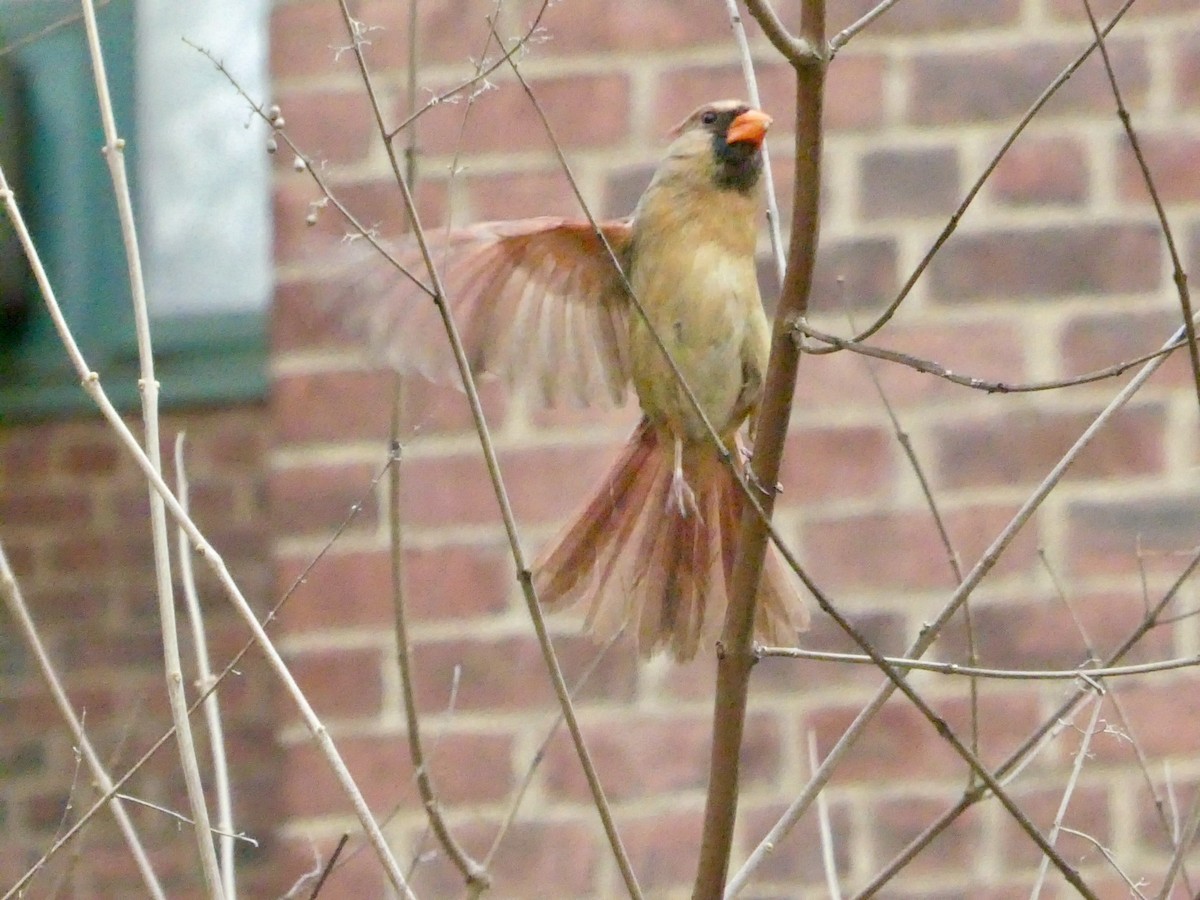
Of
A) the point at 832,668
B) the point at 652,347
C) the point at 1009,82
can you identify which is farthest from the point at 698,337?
the point at 1009,82

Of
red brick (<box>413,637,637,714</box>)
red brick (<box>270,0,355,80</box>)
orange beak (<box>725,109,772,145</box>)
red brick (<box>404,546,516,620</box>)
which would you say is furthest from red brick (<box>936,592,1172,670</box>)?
red brick (<box>270,0,355,80</box>)

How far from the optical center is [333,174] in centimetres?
183

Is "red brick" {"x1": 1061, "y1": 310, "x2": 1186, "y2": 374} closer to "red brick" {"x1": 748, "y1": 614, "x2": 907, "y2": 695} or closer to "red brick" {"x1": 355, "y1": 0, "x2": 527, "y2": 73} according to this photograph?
"red brick" {"x1": 748, "y1": 614, "x2": 907, "y2": 695}

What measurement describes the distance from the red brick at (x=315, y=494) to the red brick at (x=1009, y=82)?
2.45 ft

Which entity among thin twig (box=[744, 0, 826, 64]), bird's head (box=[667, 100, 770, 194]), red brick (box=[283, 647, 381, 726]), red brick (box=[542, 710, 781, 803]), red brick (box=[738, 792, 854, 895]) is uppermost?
thin twig (box=[744, 0, 826, 64])

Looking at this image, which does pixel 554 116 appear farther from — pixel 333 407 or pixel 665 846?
pixel 665 846

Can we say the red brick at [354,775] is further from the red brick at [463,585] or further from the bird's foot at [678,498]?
the bird's foot at [678,498]

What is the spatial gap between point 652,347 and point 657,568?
221 millimetres

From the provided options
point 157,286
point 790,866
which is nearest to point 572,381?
point 790,866

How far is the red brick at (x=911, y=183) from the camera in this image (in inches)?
71.4

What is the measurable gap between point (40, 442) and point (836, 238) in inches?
68.3

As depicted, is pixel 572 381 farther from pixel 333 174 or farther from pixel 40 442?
pixel 40 442

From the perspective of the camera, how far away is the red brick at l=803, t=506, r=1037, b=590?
178cm

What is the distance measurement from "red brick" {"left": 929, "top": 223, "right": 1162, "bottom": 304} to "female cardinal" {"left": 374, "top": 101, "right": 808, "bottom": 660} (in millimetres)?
290
